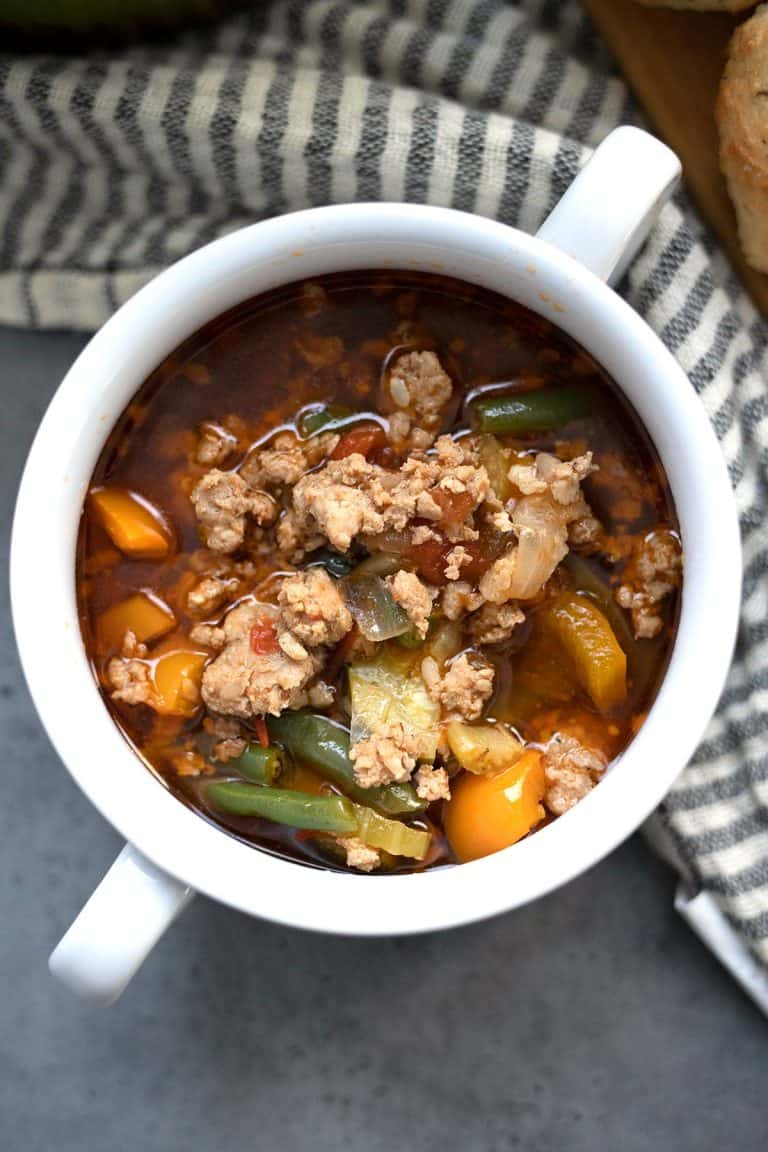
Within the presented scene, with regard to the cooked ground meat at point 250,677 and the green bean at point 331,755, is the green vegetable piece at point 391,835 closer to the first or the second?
the green bean at point 331,755

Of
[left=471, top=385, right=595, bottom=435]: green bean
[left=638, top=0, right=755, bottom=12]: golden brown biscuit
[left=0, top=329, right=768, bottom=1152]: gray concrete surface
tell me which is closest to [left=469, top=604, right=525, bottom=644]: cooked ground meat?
[left=471, top=385, right=595, bottom=435]: green bean

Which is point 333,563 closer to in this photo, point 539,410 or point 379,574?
point 379,574

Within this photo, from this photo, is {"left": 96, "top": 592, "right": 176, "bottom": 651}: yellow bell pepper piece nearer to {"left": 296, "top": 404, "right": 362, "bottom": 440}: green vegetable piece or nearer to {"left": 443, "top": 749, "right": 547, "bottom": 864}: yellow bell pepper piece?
{"left": 296, "top": 404, "right": 362, "bottom": 440}: green vegetable piece

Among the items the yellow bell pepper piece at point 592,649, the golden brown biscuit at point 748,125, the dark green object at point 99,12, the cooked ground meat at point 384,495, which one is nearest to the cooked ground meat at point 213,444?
the cooked ground meat at point 384,495

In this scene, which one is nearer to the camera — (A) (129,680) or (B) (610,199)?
(B) (610,199)

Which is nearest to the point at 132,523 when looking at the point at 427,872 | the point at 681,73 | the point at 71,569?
the point at 71,569

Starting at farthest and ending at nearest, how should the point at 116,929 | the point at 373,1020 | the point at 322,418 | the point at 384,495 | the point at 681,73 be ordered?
the point at 373,1020
the point at 681,73
the point at 322,418
the point at 384,495
the point at 116,929
